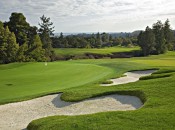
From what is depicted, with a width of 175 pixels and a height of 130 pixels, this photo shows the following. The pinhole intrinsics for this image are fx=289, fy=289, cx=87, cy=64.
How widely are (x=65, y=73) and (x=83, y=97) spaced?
1162 centimetres

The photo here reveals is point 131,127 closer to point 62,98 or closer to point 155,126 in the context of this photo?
point 155,126

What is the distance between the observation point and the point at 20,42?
67.4 m

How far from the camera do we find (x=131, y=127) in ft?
34.1

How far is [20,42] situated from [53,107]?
53.0 m

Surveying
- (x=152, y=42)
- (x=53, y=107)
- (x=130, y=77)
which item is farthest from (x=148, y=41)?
(x=53, y=107)

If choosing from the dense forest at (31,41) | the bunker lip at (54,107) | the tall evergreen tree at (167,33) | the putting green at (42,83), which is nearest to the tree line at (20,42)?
the dense forest at (31,41)

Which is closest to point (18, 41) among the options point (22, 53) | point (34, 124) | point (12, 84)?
point (22, 53)

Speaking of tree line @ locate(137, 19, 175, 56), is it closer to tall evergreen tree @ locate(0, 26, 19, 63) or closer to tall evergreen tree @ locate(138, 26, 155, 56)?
tall evergreen tree @ locate(138, 26, 155, 56)

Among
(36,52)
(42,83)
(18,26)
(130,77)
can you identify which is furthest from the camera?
(18,26)

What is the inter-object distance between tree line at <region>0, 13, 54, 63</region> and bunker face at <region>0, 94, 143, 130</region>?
133 ft

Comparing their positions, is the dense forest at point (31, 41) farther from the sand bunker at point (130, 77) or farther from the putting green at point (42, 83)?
the sand bunker at point (130, 77)

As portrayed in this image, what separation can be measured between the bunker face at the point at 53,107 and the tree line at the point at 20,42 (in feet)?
133

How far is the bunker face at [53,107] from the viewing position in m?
14.9

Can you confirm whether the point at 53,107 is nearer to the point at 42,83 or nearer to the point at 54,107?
the point at 54,107
